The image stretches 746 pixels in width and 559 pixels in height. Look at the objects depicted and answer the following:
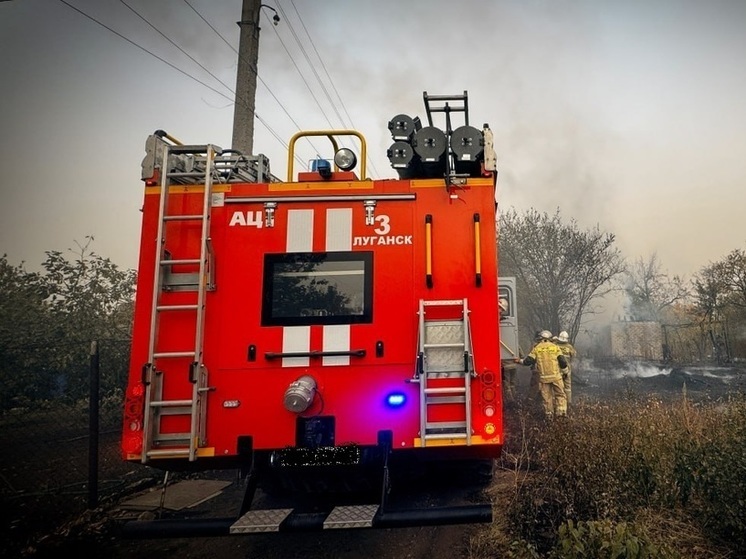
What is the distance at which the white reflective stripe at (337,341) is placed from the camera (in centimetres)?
387

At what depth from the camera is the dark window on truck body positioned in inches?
156

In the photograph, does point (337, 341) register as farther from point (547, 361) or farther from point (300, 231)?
point (547, 361)

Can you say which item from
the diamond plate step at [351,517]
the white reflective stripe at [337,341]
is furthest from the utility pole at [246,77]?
the diamond plate step at [351,517]

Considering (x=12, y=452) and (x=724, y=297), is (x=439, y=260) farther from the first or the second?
(x=724, y=297)

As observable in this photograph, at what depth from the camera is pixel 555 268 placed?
1970 centimetres

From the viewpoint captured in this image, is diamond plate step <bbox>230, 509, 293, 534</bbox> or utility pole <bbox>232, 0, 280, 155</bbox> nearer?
diamond plate step <bbox>230, 509, 293, 534</bbox>

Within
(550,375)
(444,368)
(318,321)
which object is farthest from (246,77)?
(550,375)

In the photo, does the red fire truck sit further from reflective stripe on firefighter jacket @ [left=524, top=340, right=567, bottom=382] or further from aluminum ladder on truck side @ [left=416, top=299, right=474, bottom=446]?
reflective stripe on firefighter jacket @ [left=524, top=340, right=567, bottom=382]

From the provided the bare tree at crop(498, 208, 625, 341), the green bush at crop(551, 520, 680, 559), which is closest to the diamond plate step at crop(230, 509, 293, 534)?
the green bush at crop(551, 520, 680, 559)

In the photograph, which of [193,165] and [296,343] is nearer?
[296,343]

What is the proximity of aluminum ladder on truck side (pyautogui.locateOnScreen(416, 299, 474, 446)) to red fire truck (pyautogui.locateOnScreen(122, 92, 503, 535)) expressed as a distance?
0.04 ft

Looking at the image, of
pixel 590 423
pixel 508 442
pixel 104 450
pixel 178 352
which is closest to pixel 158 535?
pixel 178 352

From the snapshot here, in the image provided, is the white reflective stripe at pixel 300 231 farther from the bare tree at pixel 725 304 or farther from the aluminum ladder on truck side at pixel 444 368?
the bare tree at pixel 725 304

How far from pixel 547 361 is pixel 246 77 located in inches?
324
